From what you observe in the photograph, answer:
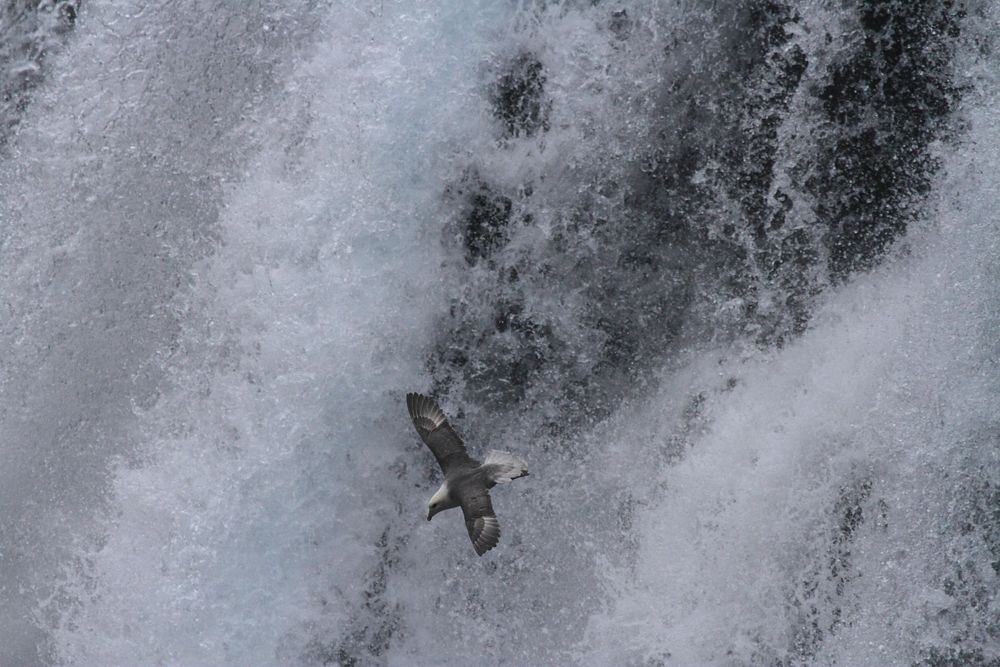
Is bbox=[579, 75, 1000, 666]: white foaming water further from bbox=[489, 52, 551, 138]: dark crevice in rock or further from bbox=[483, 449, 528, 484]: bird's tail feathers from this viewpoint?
bbox=[489, 52, 551, 138]: dark crevice in rock

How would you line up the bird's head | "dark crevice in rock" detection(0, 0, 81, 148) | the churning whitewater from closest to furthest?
the bird's head → the churning whitewater → "dark crevice in rock" detection(0, 0, 81, 148)

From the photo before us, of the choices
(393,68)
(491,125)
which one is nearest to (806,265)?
(491,125)

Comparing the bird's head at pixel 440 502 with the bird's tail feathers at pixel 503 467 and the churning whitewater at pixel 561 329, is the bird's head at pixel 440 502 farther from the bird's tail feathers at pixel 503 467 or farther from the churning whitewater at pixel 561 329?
the churning whitewater at pixel 561 329

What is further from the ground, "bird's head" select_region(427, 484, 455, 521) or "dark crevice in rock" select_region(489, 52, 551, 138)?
"dark crevice in rock" select_region(489, 52, 551, 138)

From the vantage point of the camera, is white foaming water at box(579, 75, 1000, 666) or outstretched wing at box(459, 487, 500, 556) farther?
white foaming water at box(579, 75, 1000, 666)

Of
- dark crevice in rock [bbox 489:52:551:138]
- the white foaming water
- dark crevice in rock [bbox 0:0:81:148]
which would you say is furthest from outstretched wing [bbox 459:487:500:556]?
dark crevice in rock [bbox 0:0:81:148]

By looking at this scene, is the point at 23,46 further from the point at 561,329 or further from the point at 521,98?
the point at 561,329

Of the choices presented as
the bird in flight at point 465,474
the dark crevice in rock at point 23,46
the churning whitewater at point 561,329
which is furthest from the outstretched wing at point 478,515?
the dark crevice in rock at point 23,46
